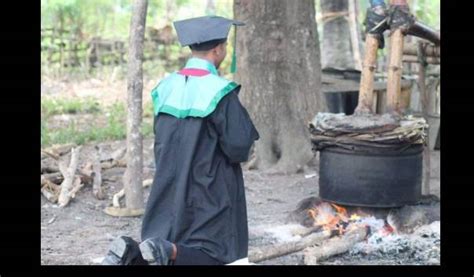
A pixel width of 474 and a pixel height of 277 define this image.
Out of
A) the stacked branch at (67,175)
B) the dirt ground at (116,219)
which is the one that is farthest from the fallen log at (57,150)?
the dirt ground at (116,219)

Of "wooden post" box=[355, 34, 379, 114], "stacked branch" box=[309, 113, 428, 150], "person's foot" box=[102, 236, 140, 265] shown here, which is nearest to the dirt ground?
"stacked branch" box=[309, 113, 428, 150]

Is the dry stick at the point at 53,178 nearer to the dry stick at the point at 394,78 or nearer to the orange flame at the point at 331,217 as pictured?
the orange flame at the point at 331,217

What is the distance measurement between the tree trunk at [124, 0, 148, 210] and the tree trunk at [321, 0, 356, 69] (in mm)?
6887

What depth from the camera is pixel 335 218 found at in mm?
6562

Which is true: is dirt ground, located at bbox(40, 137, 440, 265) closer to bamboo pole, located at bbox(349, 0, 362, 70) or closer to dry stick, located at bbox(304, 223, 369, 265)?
dry stick, located at bbox(304, 223, 369, 265)

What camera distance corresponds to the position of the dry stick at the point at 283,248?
18.7 feet

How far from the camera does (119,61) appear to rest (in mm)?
18844

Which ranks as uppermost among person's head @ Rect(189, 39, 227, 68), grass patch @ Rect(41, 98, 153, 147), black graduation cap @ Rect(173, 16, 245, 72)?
black graduation cap @ Rect(173, 16, 245, 72)

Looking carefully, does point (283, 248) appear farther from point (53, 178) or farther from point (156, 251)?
point (53, 178)

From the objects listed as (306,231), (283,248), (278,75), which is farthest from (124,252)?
(278,75)

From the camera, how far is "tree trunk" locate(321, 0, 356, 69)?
528 inches

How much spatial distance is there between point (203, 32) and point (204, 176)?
766 millimetres
